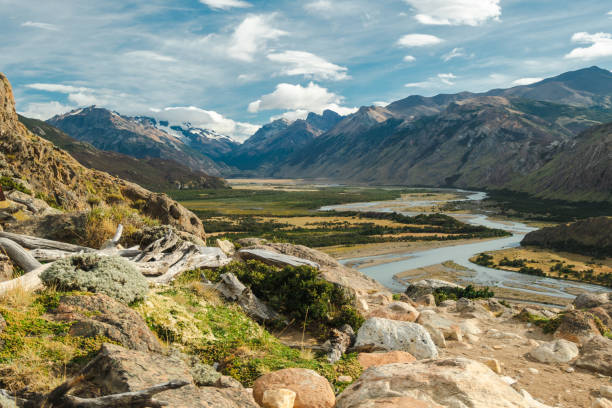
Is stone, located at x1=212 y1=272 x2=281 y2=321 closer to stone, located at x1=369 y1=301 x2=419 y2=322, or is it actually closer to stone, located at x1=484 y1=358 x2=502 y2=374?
stone, located at x1=369 y1=301 x2=419 y2=322

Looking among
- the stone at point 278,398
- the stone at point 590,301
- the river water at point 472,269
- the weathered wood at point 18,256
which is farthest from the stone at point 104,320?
the river water at point 472,269

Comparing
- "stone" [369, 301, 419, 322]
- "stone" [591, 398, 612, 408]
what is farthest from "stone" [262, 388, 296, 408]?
"stone" [369, 301, 419, 322]

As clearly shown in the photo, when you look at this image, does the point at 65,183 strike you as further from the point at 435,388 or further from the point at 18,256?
the point at 435,388

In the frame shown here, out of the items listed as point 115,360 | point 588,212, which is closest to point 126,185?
point 115,360

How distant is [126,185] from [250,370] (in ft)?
78.5

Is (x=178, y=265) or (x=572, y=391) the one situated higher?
(x=178, y=265)

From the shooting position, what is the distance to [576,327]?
13.5 m

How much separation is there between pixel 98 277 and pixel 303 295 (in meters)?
5.99

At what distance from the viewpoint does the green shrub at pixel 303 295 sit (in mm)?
11750

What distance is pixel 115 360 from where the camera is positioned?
17.0ft

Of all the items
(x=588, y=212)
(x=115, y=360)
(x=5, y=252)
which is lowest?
(x=588, y=212)

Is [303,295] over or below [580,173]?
below

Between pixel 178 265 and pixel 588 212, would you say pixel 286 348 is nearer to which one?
pixel 178 265

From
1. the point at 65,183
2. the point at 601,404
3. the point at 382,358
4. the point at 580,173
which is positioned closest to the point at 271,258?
the point at 382,358
